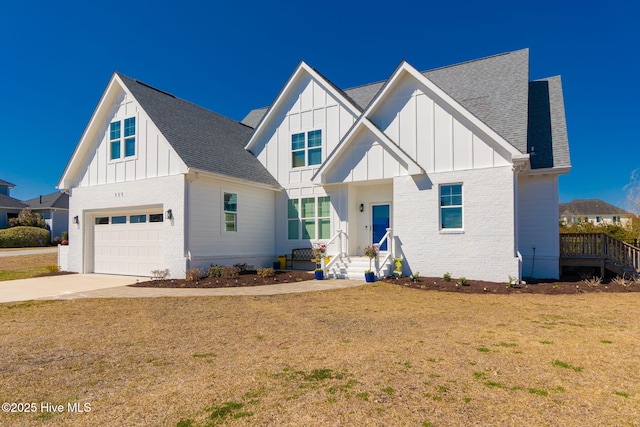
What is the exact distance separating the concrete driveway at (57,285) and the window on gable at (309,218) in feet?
22.6

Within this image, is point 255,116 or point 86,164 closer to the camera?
point 86,164

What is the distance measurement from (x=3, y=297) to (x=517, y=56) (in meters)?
21.6

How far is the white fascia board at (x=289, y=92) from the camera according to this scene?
55.7ft

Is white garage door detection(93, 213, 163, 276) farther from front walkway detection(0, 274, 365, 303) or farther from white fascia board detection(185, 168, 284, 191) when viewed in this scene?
white fascia board detection(185, 168, 284, 191)

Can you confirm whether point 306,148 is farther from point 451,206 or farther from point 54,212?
point 54,212

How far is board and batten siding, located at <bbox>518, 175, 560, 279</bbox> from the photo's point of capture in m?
13.8

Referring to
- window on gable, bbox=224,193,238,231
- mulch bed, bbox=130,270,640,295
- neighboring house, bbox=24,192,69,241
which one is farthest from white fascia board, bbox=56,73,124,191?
neighboring house, bbox=24,192,69,241

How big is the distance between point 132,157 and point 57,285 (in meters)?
5.85

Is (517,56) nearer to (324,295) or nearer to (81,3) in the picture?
(324,295)

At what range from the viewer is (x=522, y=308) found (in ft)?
29.5

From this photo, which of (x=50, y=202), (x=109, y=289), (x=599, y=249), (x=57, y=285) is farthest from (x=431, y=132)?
(x=50, y=202)

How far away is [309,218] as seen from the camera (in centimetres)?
1759

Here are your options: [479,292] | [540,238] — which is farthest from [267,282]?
[540,238]

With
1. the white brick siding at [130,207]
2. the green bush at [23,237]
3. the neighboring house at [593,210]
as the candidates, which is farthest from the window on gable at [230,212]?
the neighboring house at [593,210]
